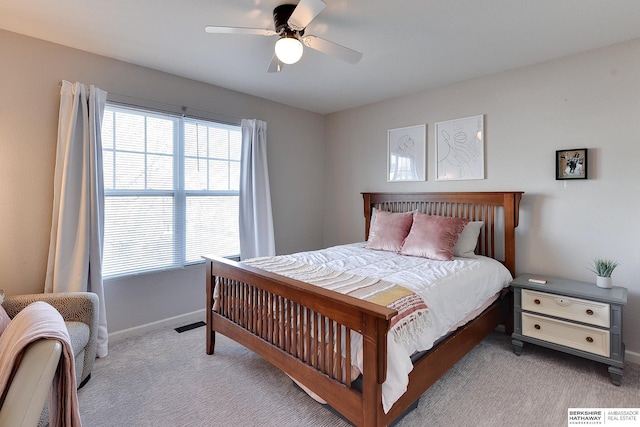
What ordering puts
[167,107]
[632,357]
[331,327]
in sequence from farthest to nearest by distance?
[167,107] → [632,357] → [331,327]

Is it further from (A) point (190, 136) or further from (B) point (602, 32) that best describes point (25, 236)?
(B) point (602, 32)

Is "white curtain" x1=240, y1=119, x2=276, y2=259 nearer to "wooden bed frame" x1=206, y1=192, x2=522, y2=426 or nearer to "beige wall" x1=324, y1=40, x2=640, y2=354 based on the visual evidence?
"wooden bed frame" x1=206, y1=192, x2=522, y2=426

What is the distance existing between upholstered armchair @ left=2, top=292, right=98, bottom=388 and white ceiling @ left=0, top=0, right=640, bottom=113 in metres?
1.86

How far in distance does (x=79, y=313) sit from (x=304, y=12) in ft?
7.76

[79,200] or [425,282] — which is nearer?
[425,282]

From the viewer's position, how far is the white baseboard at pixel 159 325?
9.13 ft

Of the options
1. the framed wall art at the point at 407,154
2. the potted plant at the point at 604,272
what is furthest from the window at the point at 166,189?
the potted plant at the point at 604,272

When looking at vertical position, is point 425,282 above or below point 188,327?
above

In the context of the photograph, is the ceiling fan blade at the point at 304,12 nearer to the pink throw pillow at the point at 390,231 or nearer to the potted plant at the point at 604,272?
the pink throw pillow at the point at 390,231

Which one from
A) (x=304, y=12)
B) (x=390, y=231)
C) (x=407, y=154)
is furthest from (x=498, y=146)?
(x=304, y=12)

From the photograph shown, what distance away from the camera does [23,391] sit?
1.01m

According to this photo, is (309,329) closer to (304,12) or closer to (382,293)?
(382,293)

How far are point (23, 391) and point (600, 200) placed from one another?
3563mm

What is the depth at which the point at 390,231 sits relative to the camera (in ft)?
10.4
